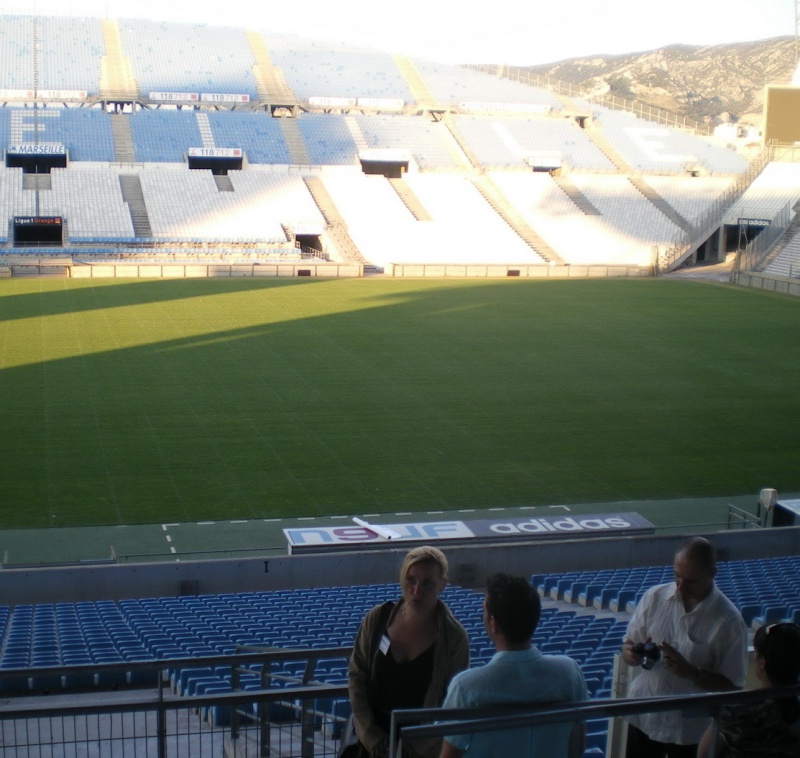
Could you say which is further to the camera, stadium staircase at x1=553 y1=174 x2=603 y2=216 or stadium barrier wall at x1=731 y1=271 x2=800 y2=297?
stadium staircase at x1=553 y1=174 x2=603 y2=216

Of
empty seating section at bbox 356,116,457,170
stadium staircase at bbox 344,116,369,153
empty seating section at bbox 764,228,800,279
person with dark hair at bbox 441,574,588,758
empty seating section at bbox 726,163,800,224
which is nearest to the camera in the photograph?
person with dark hair at bbox 441,574,588,758

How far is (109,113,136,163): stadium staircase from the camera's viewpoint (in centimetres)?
5831

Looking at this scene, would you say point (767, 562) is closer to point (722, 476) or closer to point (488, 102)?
point (722, 476)

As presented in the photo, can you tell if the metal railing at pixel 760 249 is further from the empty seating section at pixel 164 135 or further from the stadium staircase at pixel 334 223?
the empty seating section at pixel 164 135

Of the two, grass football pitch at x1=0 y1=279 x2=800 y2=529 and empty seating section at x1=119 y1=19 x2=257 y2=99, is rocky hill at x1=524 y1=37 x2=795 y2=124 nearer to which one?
empty seating section at x1=119 y1=19 x2=257 y2=99

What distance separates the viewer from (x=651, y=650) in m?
4.46

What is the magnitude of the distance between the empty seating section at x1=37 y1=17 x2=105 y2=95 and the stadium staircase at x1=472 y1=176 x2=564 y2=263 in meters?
24.3

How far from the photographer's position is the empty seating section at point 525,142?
209 feet

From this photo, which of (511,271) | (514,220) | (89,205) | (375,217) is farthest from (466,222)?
(89,205)

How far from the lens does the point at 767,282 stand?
151 ft

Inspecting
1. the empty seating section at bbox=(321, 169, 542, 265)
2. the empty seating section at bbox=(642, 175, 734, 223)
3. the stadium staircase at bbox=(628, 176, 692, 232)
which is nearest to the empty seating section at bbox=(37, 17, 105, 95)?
the empty seating section at bbox=(321, 169, 542, 265)

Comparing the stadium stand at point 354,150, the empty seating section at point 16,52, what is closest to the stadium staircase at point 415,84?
Result: the stadium stand at point 354,150

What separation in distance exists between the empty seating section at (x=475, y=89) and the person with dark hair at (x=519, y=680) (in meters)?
68.5

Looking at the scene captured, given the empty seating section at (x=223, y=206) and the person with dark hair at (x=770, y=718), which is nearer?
the person with dark hair at (x=770, y=718)
